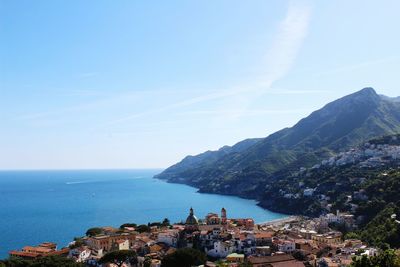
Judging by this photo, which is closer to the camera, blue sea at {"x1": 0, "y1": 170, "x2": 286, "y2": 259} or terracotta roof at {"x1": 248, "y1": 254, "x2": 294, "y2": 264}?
terracotta roof at {"x1": 248, "y1": 254, "x2": 294, "y2": 264}

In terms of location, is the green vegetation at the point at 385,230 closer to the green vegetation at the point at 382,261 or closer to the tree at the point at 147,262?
the green vegetation at the point at 382,261

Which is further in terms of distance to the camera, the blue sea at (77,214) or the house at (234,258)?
the blue sea at (77,214)

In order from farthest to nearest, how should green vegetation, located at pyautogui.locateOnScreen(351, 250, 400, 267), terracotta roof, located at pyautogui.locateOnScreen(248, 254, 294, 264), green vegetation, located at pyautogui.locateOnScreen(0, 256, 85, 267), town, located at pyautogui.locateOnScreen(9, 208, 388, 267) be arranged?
1. town, located at pyautogui.locateOnScreen(9, 208, 388, 267)
2. terracotta roof, located at pyautogui.locateOnScreen(248, 254, 294, 264)
3. green vegetation, located at pyautogui.locateOnScreen(0, 256, 85, 267)
4. green vegetation, located at pyautogui.locateOnScreen(351, 250, 400, 267)

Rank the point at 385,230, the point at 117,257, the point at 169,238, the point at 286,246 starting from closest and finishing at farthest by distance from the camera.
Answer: the point at 117,257
the point at 286,246
the point at 169,238
the point at 385,230

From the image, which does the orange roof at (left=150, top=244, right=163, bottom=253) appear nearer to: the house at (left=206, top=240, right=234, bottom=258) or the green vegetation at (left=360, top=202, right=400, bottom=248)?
the house at (left=206, top=240, right=234, bottom=258)

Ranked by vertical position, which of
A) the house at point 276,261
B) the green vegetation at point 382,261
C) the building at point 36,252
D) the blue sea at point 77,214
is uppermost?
the green vegetation at point 382,261

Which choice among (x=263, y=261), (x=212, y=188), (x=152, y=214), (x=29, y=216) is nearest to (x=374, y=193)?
(x=263, y=261)

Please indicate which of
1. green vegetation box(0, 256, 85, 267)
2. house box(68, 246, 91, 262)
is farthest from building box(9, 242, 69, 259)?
green vegetation box(0, 256, 85, 267)

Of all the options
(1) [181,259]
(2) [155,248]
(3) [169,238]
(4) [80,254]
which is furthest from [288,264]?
(4) [80,254]

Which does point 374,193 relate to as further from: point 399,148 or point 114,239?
point 114,239

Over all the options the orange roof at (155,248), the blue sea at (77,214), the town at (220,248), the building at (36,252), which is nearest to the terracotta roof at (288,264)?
the town at (220,248)

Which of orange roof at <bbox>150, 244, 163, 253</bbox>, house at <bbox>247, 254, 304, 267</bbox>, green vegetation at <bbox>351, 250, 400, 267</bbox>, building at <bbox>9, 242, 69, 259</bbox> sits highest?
green vegetation at <bbox>351, 250, 400, 267</bbox>

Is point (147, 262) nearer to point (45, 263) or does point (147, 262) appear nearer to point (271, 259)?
point (45, 263)
